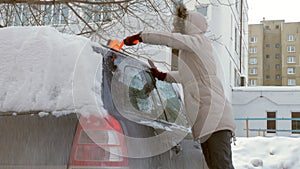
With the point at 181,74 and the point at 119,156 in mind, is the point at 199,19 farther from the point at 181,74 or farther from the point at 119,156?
the point at 119,156

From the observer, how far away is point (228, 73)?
21.1 meters

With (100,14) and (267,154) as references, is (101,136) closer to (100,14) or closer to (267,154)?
(100,14)

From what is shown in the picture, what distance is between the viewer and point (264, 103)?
21484 mm

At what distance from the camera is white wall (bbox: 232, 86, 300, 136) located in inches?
827

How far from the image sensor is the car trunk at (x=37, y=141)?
1.97 meters

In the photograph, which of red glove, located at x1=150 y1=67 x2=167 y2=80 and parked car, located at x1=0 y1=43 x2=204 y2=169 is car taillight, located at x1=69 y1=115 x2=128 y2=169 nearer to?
parked car, located at x1=0 y1=43 x2=204 y2=169

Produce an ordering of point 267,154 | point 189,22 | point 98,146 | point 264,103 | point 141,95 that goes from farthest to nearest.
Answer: point 264,103 < point 267,154 < point 189,22 < point 141,95 < point 98,146

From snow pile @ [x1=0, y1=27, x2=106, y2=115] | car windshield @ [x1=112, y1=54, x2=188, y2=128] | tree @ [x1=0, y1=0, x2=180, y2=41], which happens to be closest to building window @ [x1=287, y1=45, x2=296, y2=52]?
tree @ [x1=0, y1=0, x2=180, y2=41]

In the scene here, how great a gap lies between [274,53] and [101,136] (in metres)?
71.4

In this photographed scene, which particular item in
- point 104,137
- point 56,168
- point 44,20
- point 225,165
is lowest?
point 225,165

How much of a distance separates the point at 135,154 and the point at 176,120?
1.32 meters

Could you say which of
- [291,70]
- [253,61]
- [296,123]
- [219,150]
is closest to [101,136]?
[219,150]

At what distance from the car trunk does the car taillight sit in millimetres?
42

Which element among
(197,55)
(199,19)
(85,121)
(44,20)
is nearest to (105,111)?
(85,121)
